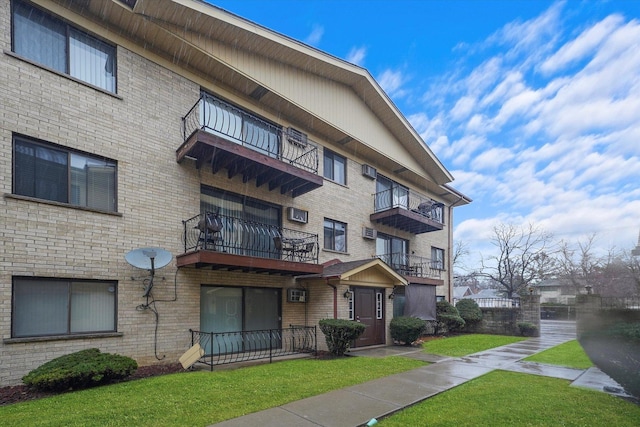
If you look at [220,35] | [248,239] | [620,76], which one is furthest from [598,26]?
[248,239]

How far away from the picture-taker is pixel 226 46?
10891 millimetres

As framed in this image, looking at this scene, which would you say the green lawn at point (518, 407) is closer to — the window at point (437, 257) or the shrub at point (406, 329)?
the shrub at point (406, 329)

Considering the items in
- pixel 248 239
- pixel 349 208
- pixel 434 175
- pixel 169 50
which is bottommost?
pixel 248 239

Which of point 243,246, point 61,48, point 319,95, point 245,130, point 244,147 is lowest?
point 243,246

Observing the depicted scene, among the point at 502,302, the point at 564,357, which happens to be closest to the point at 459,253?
the point at 502,302

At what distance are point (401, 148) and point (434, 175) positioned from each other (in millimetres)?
3300

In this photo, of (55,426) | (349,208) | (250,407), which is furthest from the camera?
(349,208)

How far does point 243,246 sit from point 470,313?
13378mm

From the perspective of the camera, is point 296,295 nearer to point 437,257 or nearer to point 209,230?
point 209,230

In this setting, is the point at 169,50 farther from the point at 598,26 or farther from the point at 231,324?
the point at 598,26

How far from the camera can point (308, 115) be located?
1344 centimetres

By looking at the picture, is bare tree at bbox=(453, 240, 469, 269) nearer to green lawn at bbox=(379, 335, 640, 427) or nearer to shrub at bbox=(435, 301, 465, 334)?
shrub at bbox=(435, 301, 465, 334)

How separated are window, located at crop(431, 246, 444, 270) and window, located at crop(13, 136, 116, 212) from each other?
16569 mm

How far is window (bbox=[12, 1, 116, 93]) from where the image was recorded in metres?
7.74
